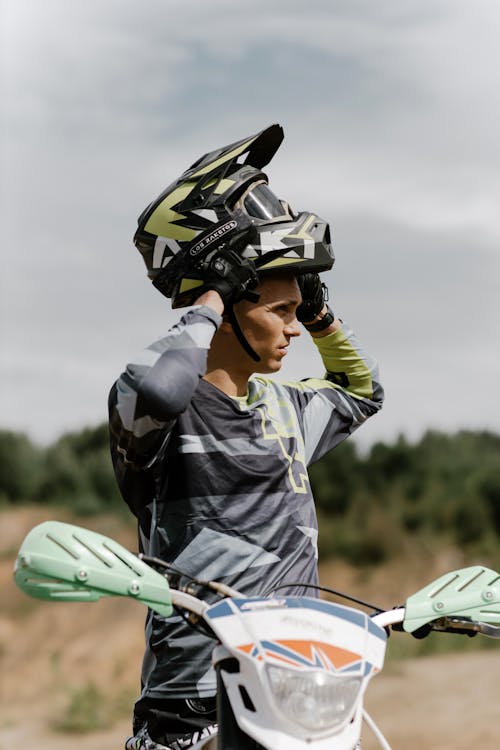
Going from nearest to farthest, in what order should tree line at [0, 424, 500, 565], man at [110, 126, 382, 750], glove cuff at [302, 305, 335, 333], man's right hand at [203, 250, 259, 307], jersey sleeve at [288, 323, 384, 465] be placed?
man at [110, 126, 382, 750] → man's right hand at [203, 250, 259, 307] → jersey sleeve at [288, 323, 384, 465] → glove cuff at [302, 305, 335, 333] → tree line at [0, 424, 500, 565]

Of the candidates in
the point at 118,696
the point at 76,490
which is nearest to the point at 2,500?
the point at 76,490

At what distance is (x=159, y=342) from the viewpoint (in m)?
3.19

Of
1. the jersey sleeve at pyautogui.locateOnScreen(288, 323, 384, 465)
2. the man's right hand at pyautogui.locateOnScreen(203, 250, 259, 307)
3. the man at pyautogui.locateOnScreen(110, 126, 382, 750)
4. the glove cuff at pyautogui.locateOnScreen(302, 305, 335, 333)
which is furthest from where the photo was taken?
the glove cuff at pyautogui.locateOnScreen(302, 305, 335, 333)

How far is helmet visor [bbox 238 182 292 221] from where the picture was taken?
3.59 meters

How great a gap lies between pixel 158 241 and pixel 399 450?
20982 mm

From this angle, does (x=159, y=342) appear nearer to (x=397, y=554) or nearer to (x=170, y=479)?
(x=170, y=479)

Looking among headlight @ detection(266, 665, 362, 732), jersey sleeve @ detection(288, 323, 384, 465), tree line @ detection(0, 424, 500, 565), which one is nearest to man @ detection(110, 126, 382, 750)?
jersey sleeve @ detection(288, 323, 384, 465)

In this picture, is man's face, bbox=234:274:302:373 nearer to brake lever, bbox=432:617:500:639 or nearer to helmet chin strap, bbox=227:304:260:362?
helmet chin strap, bbox=227:304:260:362

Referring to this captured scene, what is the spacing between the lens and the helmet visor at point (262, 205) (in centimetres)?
359

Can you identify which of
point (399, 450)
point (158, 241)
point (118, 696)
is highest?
point (158, 241)

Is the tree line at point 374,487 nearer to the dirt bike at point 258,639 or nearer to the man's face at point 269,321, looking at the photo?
the man's face at point 269,321

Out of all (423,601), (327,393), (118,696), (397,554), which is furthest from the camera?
(397,554)

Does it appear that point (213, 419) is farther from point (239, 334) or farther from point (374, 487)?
point (374, 487)

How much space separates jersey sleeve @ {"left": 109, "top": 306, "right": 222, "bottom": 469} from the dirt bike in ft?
1.28
